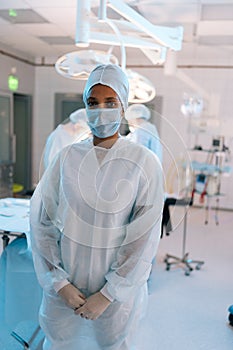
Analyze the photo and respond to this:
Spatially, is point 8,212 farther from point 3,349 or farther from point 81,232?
point 81,232

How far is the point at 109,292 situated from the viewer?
3.62 feet

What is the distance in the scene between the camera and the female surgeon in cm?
110

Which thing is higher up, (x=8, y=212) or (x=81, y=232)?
(x=81, y=232)

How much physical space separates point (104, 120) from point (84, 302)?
0.59m

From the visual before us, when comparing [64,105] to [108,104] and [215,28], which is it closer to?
[215,28]

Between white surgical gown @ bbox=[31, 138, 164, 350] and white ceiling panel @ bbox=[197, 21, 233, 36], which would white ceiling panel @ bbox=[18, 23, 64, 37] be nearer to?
white ceiling panel @ bbox=[197, 21, 233, 36]

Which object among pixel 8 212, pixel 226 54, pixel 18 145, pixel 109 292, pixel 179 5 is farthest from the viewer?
pixel 18 145

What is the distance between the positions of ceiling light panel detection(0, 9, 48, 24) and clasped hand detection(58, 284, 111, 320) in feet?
8.67

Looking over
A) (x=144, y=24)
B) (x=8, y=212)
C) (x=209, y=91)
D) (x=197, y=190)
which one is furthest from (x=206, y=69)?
(x=8, y=212)

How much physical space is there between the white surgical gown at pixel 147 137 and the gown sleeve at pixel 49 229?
38 centimetres

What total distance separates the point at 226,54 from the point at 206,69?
1.71 ft

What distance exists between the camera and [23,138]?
534cm

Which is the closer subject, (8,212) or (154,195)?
(154,195)

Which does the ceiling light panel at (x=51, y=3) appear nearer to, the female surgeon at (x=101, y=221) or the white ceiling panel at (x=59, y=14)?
the white ceiling panel at (x=59, y=14)
